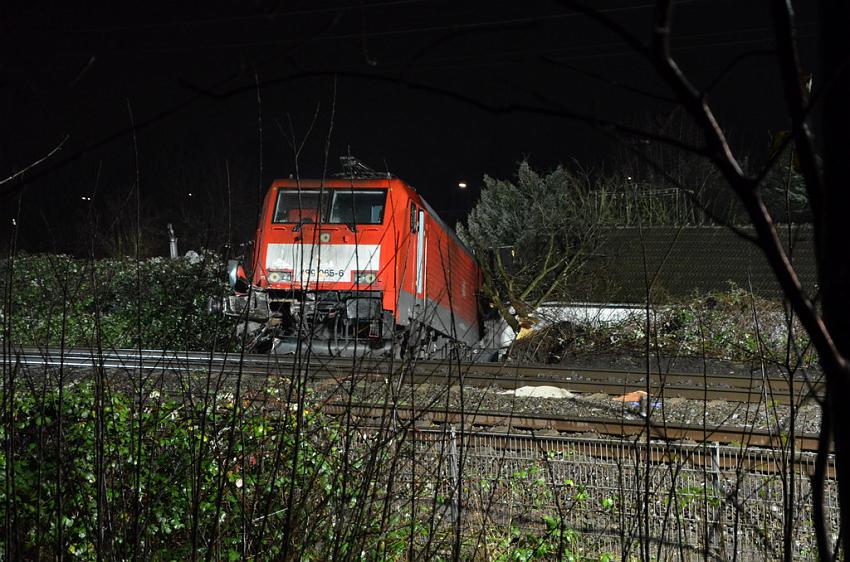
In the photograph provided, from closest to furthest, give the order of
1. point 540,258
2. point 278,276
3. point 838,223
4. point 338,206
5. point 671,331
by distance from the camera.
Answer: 1. point 838,223
2. point 278,276
3. point 338,206
4. point 671,331
5. point 540,258

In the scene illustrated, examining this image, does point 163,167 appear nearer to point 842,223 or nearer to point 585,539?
point 585,539

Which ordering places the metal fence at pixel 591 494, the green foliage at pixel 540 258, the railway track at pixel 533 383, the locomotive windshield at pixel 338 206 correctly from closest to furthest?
the metal fence at pixel 591 494 → the railway track at pixel 533 383 → the locomotive windshield at pixel 338 206 → the green foliage at pixel 540 258

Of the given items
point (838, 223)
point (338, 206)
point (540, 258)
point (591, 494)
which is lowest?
point (591, 494)

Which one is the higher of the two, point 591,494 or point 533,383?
point 533,383

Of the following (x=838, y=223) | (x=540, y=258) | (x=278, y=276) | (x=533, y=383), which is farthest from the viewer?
(x=540, y=258)

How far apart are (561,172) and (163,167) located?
15.8 m

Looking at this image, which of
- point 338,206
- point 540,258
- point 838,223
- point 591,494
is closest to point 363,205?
point 338,206

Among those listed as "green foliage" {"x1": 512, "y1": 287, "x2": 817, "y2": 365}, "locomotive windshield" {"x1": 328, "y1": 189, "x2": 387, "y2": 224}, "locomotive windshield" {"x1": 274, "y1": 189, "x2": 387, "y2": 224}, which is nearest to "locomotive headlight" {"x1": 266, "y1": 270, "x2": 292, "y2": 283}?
"locomotive windshield" {"x1": 274, "y1": 189, "x2": 387, "y2": 224}

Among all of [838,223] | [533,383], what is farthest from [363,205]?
→ [838,223]

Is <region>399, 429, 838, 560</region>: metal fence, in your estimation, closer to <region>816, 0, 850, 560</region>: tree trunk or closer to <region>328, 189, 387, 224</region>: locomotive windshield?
<region>816, 0, 850, 560</region>: tree trunk

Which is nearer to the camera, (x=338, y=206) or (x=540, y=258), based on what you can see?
(x=338, y=206)

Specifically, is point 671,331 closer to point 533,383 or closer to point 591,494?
point 533,383

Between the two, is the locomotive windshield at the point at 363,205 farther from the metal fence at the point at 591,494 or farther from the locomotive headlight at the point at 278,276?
the metal fence at the point at 591,494

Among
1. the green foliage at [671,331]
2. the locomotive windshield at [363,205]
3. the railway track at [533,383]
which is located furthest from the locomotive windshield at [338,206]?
the green foliage at [671,331]
